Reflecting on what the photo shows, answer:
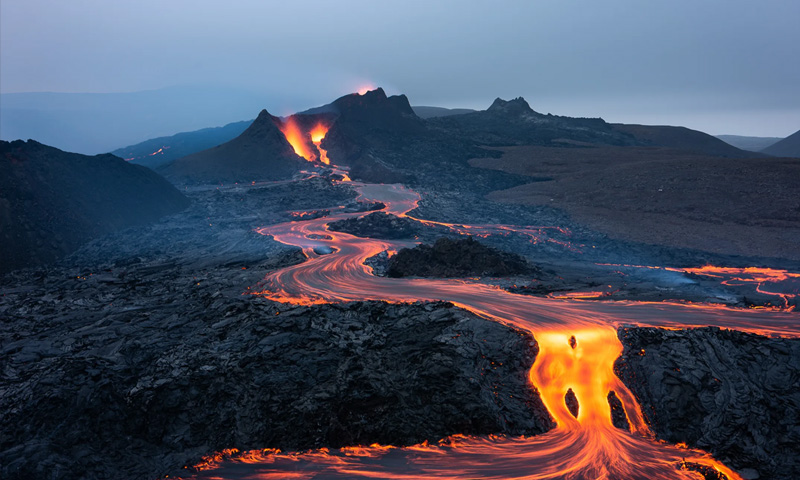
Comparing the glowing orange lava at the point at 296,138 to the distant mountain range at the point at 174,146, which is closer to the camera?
the glowing orange lava at the point at 296,138

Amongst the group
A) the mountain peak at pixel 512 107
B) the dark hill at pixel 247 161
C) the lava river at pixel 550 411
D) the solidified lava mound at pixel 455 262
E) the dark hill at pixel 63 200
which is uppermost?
the mountain peak at pixel 512 107

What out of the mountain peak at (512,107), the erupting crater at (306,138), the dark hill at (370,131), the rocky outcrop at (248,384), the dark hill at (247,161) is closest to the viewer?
the rocky outcrop at (248,384)

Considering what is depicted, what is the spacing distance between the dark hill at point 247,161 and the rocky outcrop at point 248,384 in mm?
55218

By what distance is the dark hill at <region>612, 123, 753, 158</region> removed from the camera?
107m

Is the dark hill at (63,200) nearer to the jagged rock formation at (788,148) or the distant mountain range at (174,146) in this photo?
the distant mountain range at (174,146)

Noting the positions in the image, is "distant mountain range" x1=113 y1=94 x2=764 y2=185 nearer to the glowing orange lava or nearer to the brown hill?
the glowing orange lava

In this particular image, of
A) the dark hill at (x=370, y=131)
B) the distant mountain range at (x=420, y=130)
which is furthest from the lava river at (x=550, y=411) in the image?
the distant mountain range at (x=420, y=130)

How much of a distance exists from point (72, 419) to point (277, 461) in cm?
569

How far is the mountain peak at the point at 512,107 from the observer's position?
122000mm

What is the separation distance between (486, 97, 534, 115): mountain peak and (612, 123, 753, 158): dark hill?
26199 mm

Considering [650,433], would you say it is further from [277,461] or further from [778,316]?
[277,461]

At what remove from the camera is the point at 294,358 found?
567 inches

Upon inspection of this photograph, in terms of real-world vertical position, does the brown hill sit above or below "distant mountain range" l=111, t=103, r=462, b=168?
below

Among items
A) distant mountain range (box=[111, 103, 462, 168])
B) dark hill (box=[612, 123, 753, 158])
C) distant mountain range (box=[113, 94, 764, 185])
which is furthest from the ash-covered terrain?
dark hill (box=[612, 123, 753, 158])
